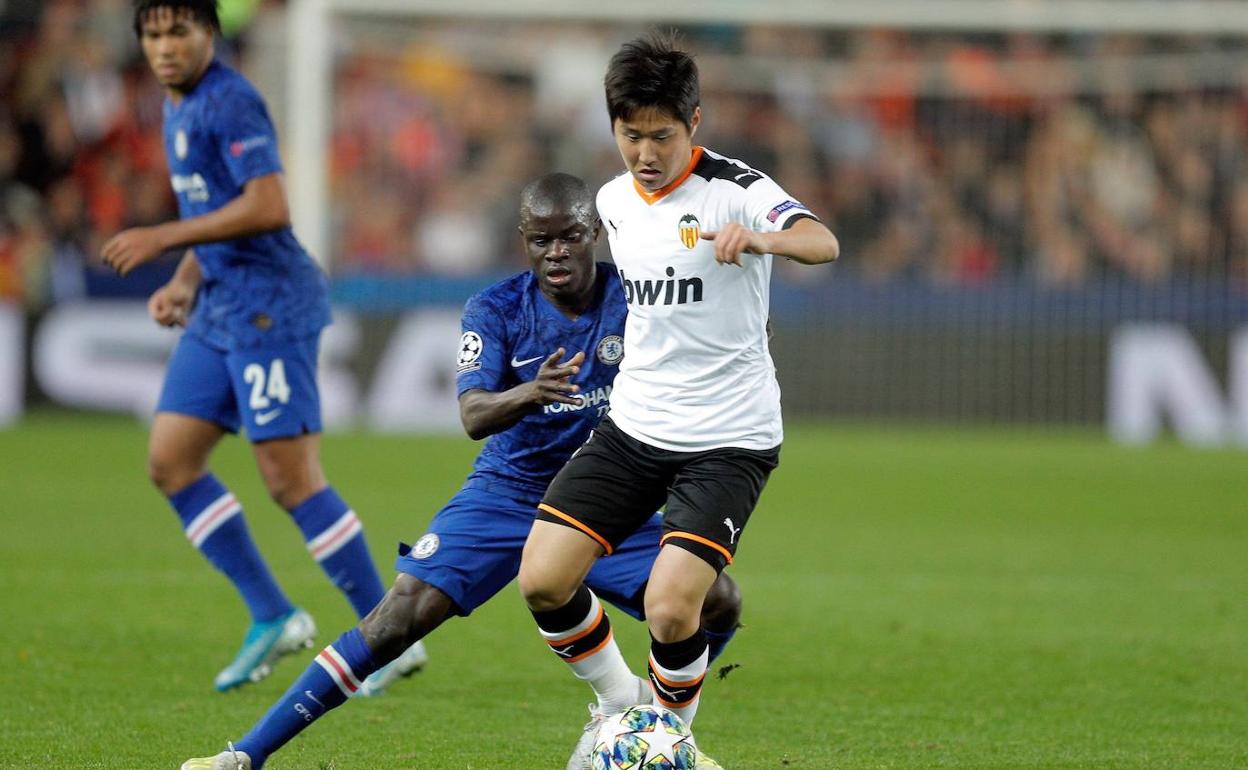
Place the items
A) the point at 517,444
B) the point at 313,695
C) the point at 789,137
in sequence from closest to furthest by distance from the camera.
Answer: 1. the point at 313,695
2. the point at 517,444
3. the point at 789,137

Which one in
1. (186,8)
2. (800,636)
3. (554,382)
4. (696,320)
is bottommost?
(800,636)

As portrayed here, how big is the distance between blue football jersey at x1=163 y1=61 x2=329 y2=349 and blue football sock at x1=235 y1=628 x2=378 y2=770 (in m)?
2.05

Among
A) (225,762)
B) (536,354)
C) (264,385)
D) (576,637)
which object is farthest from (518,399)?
(264,385)

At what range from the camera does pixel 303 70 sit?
1569 centimetres

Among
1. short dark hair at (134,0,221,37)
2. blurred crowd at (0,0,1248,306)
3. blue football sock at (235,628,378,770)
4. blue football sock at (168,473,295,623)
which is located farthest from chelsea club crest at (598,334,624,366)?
blurred crowd at (0,0,1248,306)

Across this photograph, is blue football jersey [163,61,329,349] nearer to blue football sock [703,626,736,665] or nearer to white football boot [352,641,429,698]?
white football boot [352,641,429,698]

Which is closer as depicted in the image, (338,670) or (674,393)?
(338,670)

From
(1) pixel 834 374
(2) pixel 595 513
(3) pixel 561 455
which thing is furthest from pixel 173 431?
(1) pixel 834 374

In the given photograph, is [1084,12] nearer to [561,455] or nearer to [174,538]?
[174,538]

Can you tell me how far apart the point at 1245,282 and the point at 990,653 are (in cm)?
1132

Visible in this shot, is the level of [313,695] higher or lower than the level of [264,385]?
lower

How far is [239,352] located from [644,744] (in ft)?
8.78

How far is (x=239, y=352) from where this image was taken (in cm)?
676

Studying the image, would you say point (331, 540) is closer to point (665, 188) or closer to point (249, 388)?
point (249, 388)
